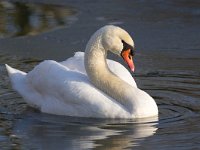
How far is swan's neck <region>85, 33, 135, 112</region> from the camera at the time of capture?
8844mm

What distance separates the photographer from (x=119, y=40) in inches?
344

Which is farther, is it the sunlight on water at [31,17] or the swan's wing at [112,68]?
the sunlight on water at [31,17]

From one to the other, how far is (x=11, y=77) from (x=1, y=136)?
6.07ft

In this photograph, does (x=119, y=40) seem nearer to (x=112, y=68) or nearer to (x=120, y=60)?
(x=112, y=68)

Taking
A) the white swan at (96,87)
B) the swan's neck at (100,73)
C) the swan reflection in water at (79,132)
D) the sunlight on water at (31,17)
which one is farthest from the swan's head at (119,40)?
the sunlight on water at (31,17)

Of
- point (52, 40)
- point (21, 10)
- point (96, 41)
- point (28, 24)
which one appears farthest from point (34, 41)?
point (96, 41)

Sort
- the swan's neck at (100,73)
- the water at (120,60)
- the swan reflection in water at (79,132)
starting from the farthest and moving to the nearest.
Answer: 1. the swan's neck at (100,73)
2. the water at (120,60)
3. the swan reflection in water at (79,132)

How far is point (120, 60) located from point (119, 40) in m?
2.83

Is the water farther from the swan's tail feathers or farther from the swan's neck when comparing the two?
the swan's neck

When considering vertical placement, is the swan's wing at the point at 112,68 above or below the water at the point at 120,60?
above

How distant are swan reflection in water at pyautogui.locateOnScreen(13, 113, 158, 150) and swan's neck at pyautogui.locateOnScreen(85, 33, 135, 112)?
422 mm

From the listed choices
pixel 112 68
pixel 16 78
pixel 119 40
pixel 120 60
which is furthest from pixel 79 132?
pixel 120 60

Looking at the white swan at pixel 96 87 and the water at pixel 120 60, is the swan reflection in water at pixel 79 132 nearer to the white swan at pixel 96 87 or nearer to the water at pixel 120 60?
the water at pixel 120 60

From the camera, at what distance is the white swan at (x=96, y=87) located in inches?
340
